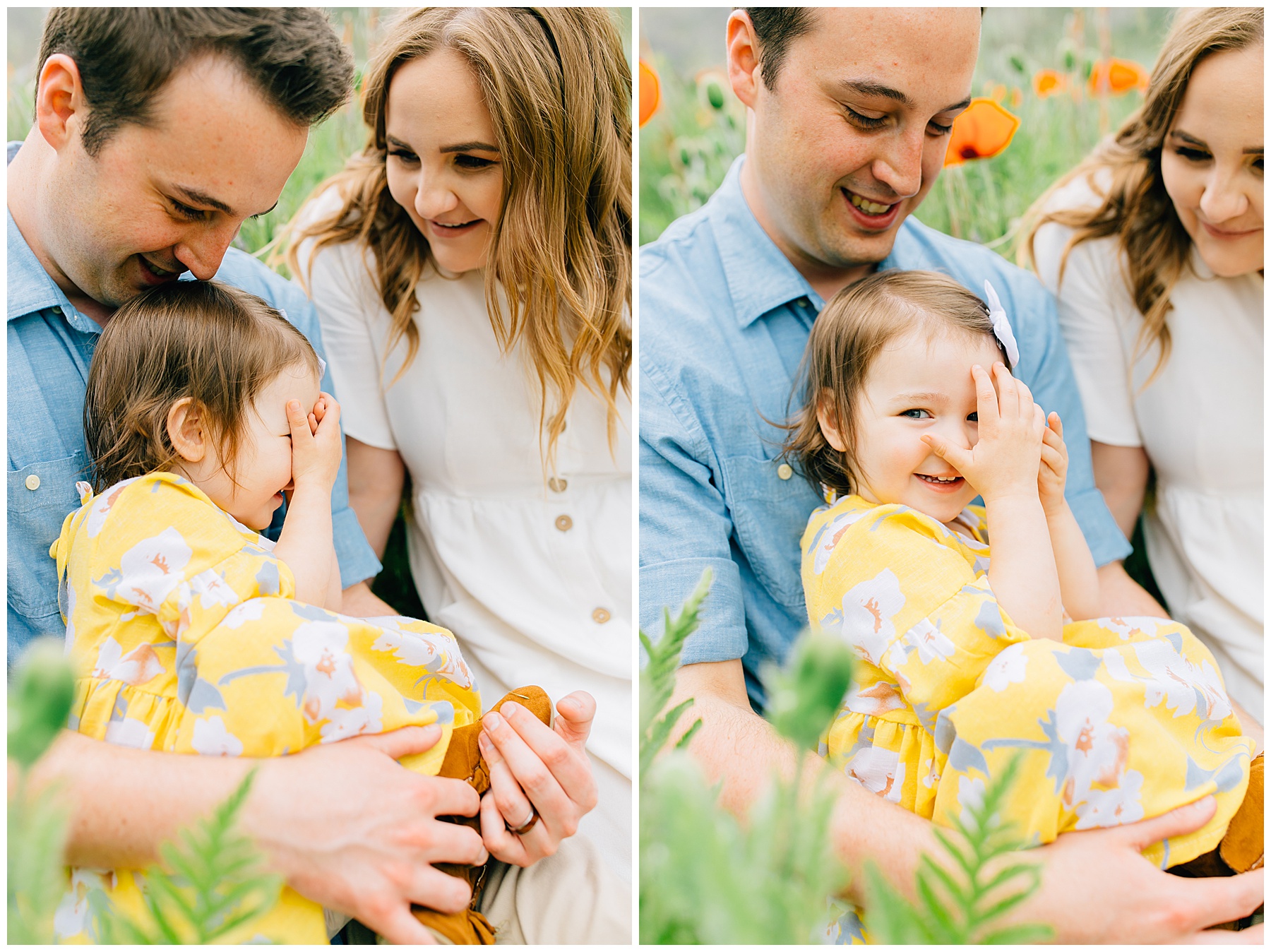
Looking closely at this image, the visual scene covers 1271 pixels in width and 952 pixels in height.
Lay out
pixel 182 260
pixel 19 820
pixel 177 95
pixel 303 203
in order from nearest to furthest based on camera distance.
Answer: pixel 19 820, pixel 177 95, pixel 182 260, pixel 303 203

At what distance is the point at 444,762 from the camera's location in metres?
1.52

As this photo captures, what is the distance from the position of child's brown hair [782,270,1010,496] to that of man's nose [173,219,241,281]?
3.49 feet

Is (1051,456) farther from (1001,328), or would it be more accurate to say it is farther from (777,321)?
(777,321)

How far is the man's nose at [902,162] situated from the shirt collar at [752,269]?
10.1 inches

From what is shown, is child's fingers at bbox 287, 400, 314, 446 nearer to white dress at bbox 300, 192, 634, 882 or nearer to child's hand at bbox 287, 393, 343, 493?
child's hand at bbox 287, 393, 343, 493

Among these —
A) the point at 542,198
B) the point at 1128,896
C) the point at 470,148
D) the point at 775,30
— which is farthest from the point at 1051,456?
the point at 470,148

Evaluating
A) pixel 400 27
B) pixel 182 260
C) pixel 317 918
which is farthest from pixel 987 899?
pixel 400 27

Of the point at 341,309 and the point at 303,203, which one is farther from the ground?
the point at 303,203

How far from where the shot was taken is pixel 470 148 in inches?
68.9

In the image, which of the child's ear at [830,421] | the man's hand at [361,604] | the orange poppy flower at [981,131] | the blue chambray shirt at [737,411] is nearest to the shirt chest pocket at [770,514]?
the blue chambray shirt at [737,411]

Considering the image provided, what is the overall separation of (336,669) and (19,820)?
52cm

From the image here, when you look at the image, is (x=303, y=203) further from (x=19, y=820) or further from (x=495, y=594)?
(x=19, y=820)

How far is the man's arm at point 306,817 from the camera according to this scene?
129 centimetres

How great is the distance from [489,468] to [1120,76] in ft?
6.37
